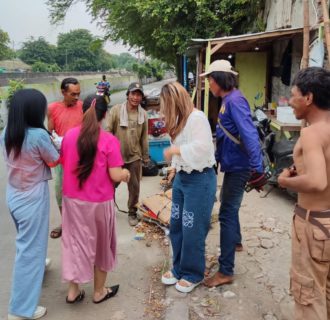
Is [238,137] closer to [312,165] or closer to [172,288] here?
[312,165]

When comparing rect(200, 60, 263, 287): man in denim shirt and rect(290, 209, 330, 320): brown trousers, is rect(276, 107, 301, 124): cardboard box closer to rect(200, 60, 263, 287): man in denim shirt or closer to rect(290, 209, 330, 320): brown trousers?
rect(200, 60, 263, 287): man in denim shirt

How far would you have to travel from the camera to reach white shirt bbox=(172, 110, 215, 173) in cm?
278

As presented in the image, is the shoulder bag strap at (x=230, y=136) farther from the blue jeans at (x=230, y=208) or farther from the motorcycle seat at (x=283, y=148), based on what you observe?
the motorcycle seat at (x=283, y=148)

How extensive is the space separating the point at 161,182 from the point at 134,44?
874 centimetres

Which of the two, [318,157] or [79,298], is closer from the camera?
[318,157]

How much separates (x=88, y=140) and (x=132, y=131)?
2.08 meters

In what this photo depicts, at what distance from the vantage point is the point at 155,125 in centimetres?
755

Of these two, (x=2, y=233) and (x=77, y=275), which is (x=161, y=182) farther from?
(x=77, y=275)

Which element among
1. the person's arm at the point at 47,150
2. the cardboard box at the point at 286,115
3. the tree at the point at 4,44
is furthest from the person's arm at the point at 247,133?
the tree at the point at 4,44

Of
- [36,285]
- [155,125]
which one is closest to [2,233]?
[36,285]

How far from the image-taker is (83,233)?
2914 mm

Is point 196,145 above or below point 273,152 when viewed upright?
above

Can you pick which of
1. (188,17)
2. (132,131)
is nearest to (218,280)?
(132,131)

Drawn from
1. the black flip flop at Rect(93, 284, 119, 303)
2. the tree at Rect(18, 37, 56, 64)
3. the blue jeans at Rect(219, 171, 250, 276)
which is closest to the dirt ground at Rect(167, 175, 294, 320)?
the blue jeans at Rect(219, 171, 250, 276)
